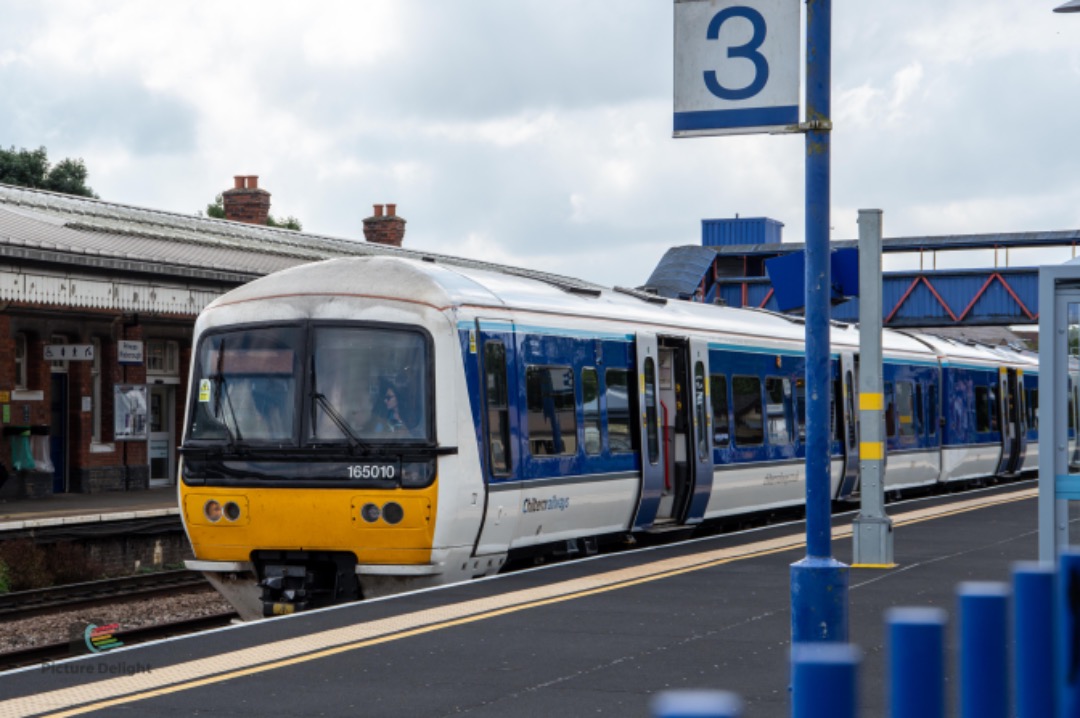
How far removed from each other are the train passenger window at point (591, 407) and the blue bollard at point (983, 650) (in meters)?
12.1

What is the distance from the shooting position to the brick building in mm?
26219

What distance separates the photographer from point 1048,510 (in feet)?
32.0

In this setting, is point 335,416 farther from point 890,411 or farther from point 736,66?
point 890,411

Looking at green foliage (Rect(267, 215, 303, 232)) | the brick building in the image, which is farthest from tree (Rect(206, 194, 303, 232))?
the brick building

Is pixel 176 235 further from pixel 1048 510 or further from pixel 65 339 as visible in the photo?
pixel 1048 510

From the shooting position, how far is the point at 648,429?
17.1 metres

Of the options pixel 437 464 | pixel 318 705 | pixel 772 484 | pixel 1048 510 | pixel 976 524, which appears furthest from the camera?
pixel 772 484

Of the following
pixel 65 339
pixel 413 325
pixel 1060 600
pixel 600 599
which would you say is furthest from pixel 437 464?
pixel 65 339

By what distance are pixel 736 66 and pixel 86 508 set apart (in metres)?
19.4

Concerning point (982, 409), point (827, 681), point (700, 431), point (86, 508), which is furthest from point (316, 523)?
point (982, 409)

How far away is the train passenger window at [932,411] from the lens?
2900 cm

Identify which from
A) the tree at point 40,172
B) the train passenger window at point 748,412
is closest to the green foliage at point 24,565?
the train passenger window at point 748,412

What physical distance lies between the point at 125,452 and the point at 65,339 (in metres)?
2.70

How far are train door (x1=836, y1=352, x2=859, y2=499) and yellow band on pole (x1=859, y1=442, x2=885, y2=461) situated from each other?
8.57 meters
